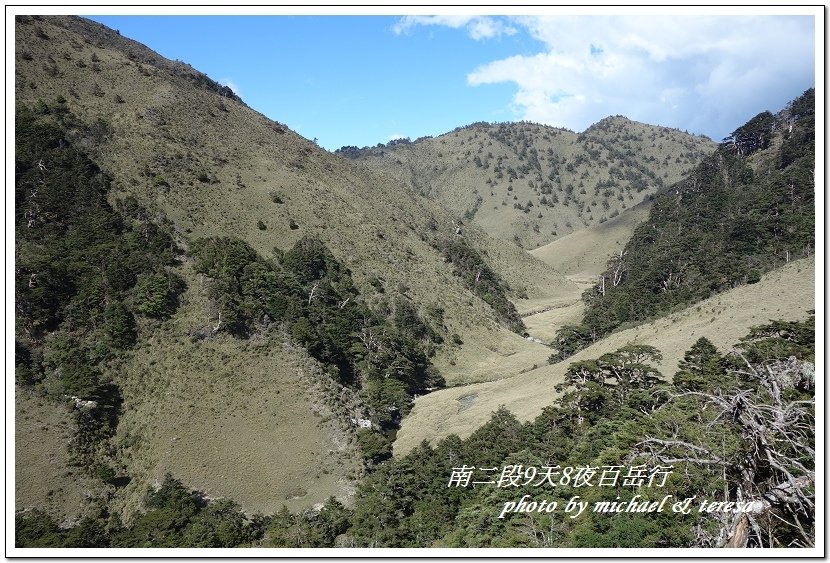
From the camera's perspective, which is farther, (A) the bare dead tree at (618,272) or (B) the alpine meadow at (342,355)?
(A) the bare dead tree at (618,272)

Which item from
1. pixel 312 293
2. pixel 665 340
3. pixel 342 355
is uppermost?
pixel 312 293

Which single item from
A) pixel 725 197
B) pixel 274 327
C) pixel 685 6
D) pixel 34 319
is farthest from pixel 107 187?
pixel 725 197

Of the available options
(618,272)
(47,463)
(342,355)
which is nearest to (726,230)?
(618,272)

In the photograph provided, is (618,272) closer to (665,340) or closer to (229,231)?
(665,340)

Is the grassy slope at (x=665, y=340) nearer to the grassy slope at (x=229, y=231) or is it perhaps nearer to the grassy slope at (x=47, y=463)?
the grassy slope at (x=229, y=231)

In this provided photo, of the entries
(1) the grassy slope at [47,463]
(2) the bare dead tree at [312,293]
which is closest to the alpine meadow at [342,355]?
Answer: (1) the grassy slope at [47,463]

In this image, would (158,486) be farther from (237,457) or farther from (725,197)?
(725,197)

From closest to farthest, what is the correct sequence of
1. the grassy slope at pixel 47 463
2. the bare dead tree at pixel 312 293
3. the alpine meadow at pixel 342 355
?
the alpine meadow at pixel 342 355 → the grassy slope at pixel 47 463 → the bare dead tree at pixel 312 293
